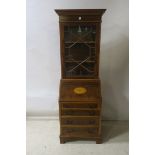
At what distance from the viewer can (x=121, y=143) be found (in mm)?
2475

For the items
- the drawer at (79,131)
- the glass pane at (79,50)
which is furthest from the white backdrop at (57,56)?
the drawer at (79,131)

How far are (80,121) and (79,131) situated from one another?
113mm

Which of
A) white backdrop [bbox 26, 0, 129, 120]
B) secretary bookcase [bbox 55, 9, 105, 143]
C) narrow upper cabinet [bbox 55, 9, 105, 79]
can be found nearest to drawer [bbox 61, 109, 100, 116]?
secretary bookcase [bbox 55, 9, 105, 143]

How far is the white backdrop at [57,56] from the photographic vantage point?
290cm

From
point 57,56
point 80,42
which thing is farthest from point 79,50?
point 57,56

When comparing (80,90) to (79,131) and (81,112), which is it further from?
(79,131)

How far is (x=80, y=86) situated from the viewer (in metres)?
2.50

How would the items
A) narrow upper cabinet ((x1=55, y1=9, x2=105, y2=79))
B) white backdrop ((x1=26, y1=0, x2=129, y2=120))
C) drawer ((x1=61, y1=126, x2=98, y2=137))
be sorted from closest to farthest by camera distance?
1. narrow upper cabinet ((x1=55, y1=9, x2=105, y2=79))
2. drawer ((x1=61, y1=126, x2=98, y2=137))
3. white backdrop ((x1=26, y1=0, x2=129, y2=120))

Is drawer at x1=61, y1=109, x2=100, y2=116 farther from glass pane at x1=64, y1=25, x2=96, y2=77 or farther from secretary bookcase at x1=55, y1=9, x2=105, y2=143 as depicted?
glass pane at x1=64, y1=25, x2=96, y2=77

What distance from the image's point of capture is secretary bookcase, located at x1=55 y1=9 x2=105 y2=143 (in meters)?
2.42
